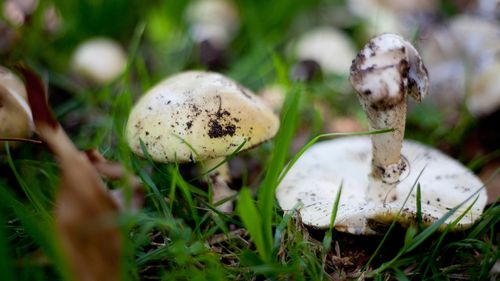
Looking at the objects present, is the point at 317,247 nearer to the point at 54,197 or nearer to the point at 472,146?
the point at 54,197

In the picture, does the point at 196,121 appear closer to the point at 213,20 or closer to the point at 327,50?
the point at 327,50

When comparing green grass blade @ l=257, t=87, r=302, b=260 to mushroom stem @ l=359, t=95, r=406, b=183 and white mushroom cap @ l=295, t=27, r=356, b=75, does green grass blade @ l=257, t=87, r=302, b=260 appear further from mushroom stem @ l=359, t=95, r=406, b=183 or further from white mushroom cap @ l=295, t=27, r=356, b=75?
white mushroom cap @ l=295, t=27, r=356, b=75

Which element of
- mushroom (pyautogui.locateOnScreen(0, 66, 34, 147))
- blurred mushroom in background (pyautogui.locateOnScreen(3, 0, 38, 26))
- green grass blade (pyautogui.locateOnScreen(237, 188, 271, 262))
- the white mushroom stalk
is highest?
blurred mushroom in background (pyautogui.locateOnScreen(3, 0, 38, 26))

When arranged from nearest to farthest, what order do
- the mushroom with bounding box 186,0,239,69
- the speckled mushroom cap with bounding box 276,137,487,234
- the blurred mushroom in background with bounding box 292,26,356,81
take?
the speckled mushroom cap with bounding box 276,137,487,234 → the blurred mushroom in background with bounding box 292,26,356,81 → the mushroom with bounding box 186,0,239,69

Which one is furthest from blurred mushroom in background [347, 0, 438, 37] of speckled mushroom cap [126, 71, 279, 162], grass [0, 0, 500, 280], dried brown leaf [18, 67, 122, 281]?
dried brown leaf [18, 67, 122, 281]

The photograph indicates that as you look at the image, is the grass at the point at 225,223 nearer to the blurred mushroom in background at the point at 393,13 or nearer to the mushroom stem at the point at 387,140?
the mushroom stem at the point at 387,140

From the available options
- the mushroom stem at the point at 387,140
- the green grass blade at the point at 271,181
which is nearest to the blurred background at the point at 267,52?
the mushroom stem at the point at 387,140

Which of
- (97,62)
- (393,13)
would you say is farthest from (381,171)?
(393,13)

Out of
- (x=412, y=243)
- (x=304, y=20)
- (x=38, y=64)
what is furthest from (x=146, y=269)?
(x=304, y=20)
